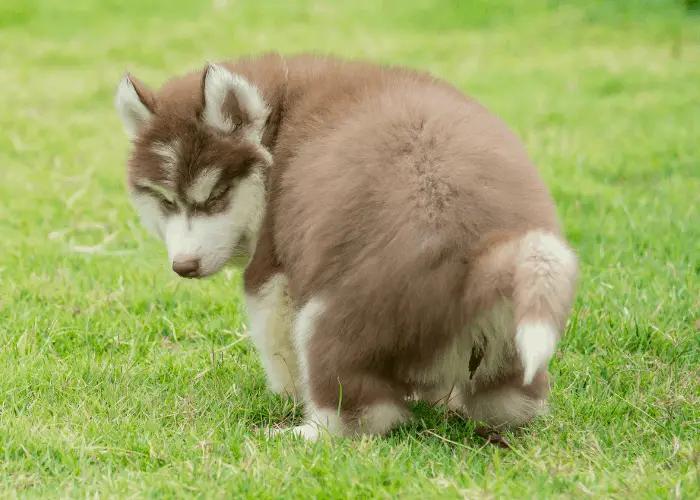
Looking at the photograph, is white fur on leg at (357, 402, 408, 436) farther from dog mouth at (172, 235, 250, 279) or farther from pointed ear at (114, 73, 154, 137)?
pointed ear at (114, 73, 154, 137)

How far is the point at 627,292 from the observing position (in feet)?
18.6

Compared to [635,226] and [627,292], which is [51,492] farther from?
[635,226]

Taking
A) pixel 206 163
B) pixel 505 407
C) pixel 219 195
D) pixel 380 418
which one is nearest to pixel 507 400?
pixel 505 407

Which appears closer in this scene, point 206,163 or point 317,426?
point 317,426

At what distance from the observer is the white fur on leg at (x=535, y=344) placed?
330 cm

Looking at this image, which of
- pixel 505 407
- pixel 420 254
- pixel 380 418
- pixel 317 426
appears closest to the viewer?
pixel 420 254

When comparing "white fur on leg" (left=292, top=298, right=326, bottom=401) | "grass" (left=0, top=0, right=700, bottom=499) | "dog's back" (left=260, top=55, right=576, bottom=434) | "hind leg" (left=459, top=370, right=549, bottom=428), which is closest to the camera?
"dog's back" (left=260, top=55, right=576, bottom=434)

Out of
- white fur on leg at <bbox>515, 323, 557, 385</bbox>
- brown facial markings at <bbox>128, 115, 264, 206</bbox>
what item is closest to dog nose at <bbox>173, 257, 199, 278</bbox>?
brown facial markings at <bbox>128, 115, 264, 206</bbox>

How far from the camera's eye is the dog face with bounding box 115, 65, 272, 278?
171 inches

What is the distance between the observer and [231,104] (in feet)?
14.3

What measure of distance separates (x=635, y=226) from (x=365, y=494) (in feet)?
12.8

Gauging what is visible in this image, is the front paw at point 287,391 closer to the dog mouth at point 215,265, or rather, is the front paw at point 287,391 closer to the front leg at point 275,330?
the front leg at point 275,330

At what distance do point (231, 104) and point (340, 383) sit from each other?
1328 millimetres

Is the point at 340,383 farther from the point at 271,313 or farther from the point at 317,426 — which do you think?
the point at 271,313
